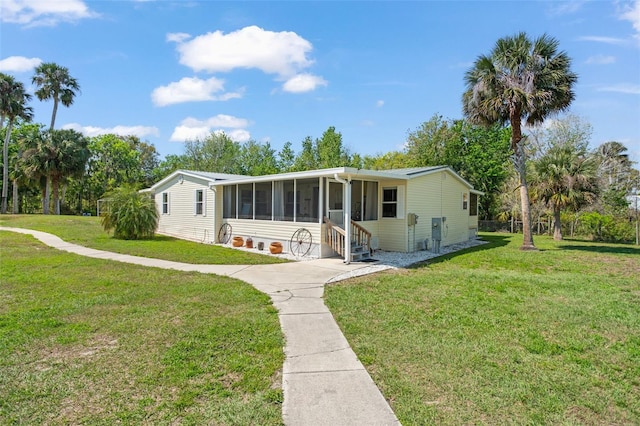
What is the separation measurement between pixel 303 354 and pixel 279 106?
94.1 ft

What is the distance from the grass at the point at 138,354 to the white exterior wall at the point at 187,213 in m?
8.26

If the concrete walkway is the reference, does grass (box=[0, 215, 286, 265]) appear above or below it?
above

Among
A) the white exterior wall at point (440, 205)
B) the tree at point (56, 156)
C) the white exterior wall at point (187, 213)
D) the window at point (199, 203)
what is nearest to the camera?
the white exterior wall at point (440, 205)

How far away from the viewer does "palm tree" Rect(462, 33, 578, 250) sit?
12641 mm

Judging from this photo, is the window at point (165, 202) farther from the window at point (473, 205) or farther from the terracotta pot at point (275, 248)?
the window at point (473, 205)

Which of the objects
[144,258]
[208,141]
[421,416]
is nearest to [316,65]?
[144,258]

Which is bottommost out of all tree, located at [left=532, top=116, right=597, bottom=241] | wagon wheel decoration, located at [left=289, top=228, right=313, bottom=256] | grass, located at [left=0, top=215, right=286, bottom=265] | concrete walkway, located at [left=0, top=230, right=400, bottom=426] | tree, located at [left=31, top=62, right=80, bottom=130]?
concrete walkway, located at [left=0, top=230, right=400, bottom=426]

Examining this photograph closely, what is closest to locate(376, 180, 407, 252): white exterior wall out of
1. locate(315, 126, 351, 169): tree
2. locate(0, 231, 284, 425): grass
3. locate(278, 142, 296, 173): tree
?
locate(0, 231, 284, 425): grass

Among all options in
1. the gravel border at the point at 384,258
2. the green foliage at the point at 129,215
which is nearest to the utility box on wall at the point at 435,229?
the gravel border at the point at 384,258

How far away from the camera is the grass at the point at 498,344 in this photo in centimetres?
288

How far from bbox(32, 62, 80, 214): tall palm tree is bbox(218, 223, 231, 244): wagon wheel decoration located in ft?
83.1

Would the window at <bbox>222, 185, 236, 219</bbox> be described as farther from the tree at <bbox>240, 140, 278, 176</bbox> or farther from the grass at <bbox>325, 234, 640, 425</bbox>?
the tree at <bbox>240, 140, 278, 176</bbox>

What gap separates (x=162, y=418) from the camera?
2.63 metres

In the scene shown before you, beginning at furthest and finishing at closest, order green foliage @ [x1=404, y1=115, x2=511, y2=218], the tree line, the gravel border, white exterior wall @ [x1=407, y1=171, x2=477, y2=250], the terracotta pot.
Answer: green foliage @ [x1=404, y1=115, x2=511, y2=218]
the tree line
white exterior wall @ [x1=407, y1=171, x2=477, y2=250]
the terracotta pot
the gravel border
